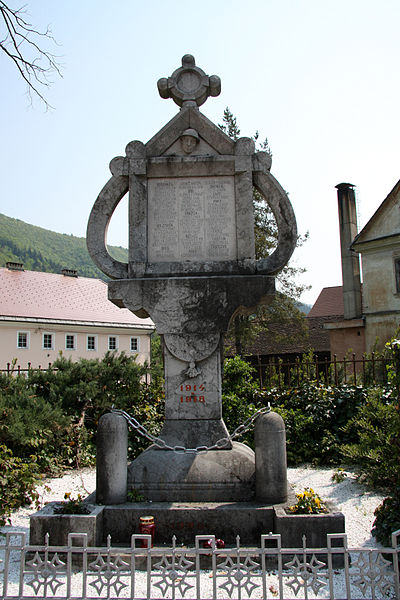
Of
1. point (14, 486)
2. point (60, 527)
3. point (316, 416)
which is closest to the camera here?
point (60, 527)

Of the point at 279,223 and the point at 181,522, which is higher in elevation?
the point at 279,223

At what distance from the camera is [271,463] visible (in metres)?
4.43

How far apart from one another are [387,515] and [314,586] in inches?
68.8

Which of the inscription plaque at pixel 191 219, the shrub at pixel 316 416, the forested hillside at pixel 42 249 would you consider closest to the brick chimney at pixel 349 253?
the shrub at pixel 316 416

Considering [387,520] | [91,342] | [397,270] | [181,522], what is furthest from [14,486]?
[91,342]

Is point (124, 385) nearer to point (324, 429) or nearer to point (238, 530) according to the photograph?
point (324, 429)

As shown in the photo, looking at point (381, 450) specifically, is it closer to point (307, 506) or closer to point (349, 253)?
point (307, 506)

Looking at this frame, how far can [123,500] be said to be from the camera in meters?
4.50

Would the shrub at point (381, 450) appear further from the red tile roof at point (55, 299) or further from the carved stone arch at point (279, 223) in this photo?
the red tile roof at point (55, 299)

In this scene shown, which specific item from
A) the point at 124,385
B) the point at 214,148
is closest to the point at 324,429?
the point at 124,385

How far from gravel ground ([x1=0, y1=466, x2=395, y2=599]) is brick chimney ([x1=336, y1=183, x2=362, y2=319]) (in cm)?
1588

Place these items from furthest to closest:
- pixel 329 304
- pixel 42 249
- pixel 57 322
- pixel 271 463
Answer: pixel 42 249 < pixel 329 304 < pixel 57 322 < pixel 271 463

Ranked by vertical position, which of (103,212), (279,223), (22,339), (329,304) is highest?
(329,304)

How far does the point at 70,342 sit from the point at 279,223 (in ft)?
86.7
